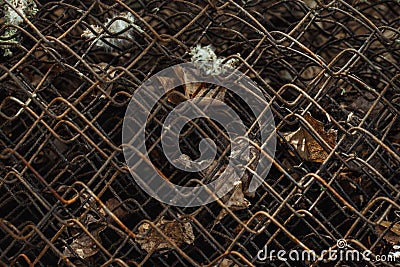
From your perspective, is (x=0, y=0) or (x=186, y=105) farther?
(x=0, y=0)

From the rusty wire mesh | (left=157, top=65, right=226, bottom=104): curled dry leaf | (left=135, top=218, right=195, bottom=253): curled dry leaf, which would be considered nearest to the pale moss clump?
the rusty wire mesh

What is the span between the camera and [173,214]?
3.18ft

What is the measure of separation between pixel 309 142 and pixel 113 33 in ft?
1.29

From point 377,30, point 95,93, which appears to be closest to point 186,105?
point 95,93

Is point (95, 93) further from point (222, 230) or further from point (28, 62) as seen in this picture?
point (222, 230)

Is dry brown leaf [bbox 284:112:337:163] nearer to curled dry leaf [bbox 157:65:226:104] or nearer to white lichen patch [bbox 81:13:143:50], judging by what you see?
curled dry leaf [bbox 157:65:226:104]

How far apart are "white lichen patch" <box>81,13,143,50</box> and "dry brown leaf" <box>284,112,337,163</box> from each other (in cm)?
33

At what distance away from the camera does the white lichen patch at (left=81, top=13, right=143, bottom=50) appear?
105cm

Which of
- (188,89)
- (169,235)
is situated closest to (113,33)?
(188,89)

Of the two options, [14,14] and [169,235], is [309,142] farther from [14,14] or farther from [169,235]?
[14,14]

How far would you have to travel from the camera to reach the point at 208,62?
102 centimetres

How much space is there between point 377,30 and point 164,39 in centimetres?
35

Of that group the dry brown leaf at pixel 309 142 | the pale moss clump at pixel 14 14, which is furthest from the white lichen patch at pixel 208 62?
the pale moss clump at pixel 14 14

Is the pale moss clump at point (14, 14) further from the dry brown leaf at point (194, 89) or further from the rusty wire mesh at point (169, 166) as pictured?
the dry brown leaf at point (194, 89)
